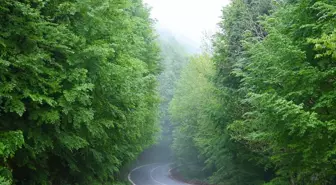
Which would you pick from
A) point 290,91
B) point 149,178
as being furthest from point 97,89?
point 149,178

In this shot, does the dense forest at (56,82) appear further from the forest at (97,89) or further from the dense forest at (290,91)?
the dense forest at (290,91)

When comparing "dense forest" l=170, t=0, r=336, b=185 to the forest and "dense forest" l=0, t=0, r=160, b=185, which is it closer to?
the forest

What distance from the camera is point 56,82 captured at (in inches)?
301

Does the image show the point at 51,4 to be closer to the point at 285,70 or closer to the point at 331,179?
the point at 285,70

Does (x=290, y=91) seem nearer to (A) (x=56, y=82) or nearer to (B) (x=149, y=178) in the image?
(A) (x=56, y=82)

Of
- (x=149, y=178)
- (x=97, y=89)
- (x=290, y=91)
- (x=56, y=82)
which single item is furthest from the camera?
(x=149, y=178)

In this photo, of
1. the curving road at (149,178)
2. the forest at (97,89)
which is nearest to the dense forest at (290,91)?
the forest at (97,89)

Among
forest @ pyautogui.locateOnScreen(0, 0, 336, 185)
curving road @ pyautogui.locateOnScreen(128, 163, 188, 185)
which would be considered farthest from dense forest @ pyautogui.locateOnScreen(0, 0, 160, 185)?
curving road @ pyautogui.locateOnScreen(128, 163, 188, 185)

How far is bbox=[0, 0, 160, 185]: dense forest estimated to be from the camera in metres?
7.11

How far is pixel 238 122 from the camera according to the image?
1298 cm

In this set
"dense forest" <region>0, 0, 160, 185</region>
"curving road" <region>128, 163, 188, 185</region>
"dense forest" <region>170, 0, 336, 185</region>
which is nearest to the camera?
"dense forest" <region>0, 0, 160, 185</region>

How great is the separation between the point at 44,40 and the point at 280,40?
5750mm

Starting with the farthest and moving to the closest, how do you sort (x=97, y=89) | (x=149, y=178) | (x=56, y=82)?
(x=149, y=178) < (x=97, y=89) < (x=56, y=82)

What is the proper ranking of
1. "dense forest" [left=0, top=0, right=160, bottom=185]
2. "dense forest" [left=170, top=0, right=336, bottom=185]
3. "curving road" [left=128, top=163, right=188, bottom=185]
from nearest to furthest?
"dense forest" [left=0, top=0, right=160, bottom=185]
"dense forest" [left=170, top=0, right=336, bottom=185]
"curving road" [left=128, top=163, right=188, bottom=185]
